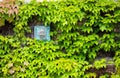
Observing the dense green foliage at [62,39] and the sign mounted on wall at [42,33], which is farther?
the sign mounted on wall at [42,33]

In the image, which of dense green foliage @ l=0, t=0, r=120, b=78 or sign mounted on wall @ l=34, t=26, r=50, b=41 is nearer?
dense green foliage @ l=0, t=0, r=120, b=78

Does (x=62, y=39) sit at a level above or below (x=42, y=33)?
below

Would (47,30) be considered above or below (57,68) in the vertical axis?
above

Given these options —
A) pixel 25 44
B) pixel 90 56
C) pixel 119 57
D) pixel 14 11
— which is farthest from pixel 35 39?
pixel 119 57

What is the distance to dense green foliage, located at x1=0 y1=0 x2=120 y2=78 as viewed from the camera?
240 inches

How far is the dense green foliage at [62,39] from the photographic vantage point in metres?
6.09

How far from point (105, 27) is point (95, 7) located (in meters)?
0.42

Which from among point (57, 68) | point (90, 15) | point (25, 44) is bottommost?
point (57, 68)

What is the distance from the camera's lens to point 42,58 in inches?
242

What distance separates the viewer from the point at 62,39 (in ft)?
20.4

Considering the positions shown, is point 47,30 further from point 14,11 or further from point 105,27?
point 105,27

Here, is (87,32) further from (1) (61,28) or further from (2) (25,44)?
(2) (25,44)

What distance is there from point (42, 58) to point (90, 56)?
0.92m

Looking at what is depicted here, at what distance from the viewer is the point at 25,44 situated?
20.6ft
